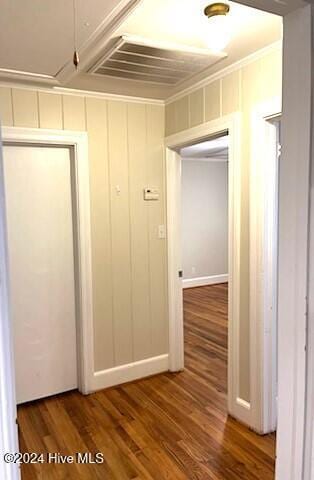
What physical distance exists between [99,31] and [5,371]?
1.72 m

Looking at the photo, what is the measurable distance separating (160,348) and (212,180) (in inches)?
178

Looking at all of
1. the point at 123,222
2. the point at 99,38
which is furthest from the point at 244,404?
the point at 99,38

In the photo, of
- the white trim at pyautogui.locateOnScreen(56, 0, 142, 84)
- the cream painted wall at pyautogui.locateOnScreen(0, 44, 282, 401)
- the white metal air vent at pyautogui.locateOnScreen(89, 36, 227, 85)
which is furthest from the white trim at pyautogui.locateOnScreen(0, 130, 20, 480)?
the cream painted wall at pyautogui.locateOnScreen(0, 44, 282, 401)

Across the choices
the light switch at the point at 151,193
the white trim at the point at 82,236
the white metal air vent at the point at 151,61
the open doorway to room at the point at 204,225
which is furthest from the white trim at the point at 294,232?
the open doorway to room at the point at 204,225

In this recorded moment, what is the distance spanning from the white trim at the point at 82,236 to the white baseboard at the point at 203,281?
4.05 m

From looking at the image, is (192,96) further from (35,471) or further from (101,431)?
(35,471)

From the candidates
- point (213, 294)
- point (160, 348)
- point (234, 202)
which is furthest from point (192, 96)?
point (213, 294)

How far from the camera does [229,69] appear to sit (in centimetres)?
246

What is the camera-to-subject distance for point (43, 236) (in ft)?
9.55

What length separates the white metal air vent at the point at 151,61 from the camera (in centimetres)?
203

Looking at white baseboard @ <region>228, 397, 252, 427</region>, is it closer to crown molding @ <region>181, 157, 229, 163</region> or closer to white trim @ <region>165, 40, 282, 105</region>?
white trim @ <region>165, 40, 282, 105</region>

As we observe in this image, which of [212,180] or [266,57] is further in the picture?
[212,180]

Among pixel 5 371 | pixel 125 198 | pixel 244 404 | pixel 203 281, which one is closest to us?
pixel 5 371

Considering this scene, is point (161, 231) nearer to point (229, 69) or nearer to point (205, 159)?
point (229, 69)
